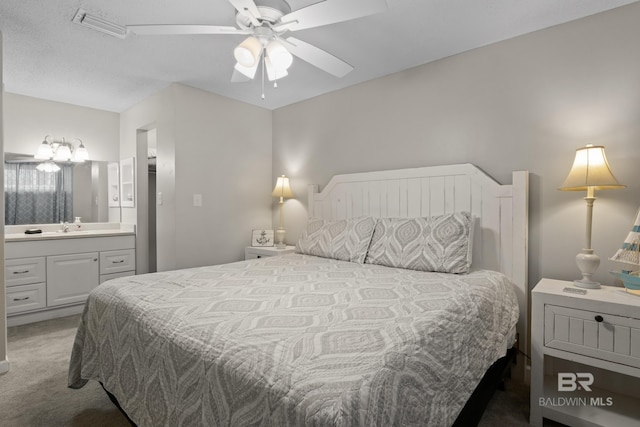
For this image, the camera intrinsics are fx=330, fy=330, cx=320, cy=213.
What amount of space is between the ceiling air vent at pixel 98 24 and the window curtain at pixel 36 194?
2350 mm

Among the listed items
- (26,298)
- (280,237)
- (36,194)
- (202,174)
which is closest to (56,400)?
(26,298)

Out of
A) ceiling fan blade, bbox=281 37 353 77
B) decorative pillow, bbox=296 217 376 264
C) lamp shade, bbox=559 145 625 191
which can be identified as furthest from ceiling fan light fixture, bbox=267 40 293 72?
lamp shade, bbox=559 145 625 191

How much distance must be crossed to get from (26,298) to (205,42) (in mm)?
2886

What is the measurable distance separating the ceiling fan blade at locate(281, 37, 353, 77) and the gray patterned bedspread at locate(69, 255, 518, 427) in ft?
4.21

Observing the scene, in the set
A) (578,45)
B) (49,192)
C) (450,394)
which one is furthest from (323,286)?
(49,192)

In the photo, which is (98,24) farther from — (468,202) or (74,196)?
(468,202)

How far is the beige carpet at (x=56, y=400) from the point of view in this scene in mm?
1740

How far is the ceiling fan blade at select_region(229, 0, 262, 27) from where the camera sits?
1.46 meters

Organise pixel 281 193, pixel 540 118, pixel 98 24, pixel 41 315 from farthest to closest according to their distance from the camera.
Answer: pixel 281 193
pixel 41 315
pixel 540 118
pixel 98 24

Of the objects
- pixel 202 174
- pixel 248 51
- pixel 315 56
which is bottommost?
pixel 202 174

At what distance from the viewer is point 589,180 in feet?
5.89

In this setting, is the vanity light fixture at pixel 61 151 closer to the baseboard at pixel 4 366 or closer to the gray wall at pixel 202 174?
the gray wall at pixel 202 174

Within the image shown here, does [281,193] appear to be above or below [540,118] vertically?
below

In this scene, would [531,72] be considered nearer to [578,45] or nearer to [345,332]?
Answer: [578,45]
